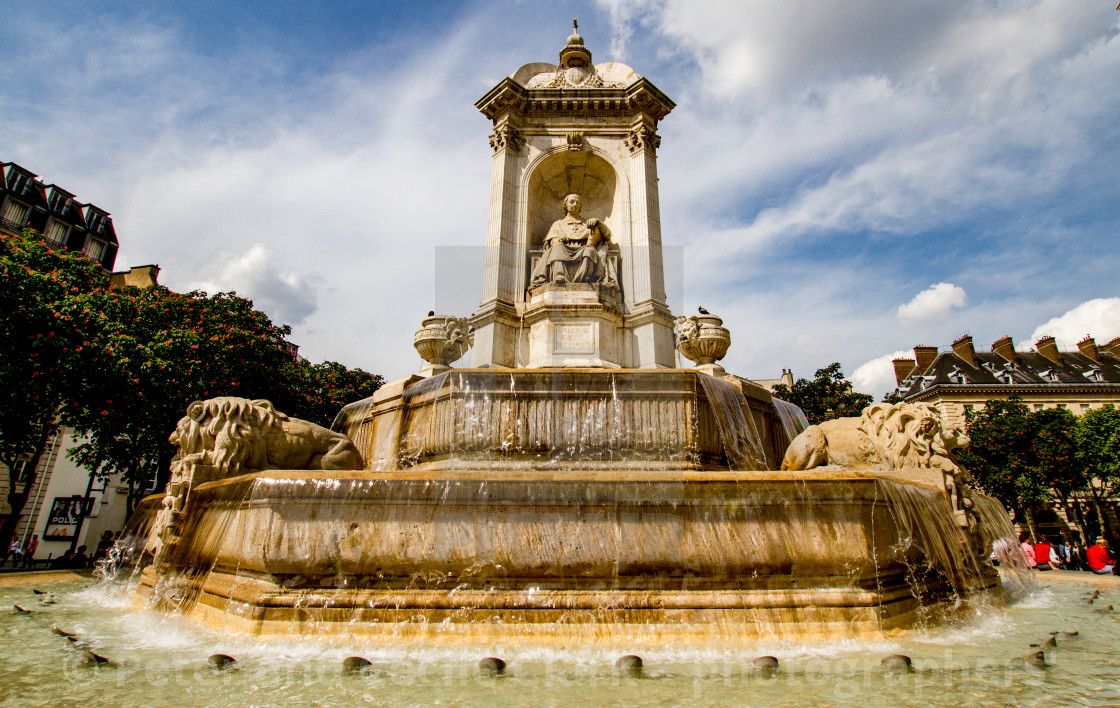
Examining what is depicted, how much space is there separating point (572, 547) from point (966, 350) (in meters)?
69.6

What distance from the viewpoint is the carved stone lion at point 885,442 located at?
747 cm

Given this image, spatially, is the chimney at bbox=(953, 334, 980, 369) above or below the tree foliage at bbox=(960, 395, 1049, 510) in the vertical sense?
above

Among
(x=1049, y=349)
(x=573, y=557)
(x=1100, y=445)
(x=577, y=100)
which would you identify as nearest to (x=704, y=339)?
(x=577, y=100)

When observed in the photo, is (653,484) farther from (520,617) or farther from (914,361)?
(914,361)

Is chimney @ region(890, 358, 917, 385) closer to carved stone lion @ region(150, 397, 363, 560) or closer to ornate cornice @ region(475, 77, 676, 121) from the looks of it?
ornate cornice @ region(475, 77, 676, 121)

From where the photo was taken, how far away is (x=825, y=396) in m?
32.4

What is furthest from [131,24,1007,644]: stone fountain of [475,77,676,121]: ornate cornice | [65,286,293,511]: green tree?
[65,286,293,511]: green tree

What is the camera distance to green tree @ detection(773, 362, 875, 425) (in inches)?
1257

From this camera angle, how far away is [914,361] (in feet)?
203

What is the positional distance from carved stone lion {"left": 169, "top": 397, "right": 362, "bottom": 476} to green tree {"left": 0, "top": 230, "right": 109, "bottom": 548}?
35.1 ft

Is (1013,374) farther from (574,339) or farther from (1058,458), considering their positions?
(574,339)

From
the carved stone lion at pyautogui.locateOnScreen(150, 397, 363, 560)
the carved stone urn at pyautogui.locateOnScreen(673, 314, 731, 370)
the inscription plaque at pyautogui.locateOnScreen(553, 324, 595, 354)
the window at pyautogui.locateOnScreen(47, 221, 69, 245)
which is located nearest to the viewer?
the carved stone lion at pyautogui.locateOnScreen(150, 397, 363, 560)

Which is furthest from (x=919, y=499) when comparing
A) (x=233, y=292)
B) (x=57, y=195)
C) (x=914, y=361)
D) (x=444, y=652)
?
(x=914, y=361)

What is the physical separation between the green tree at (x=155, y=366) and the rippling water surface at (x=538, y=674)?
1273 centimetres
